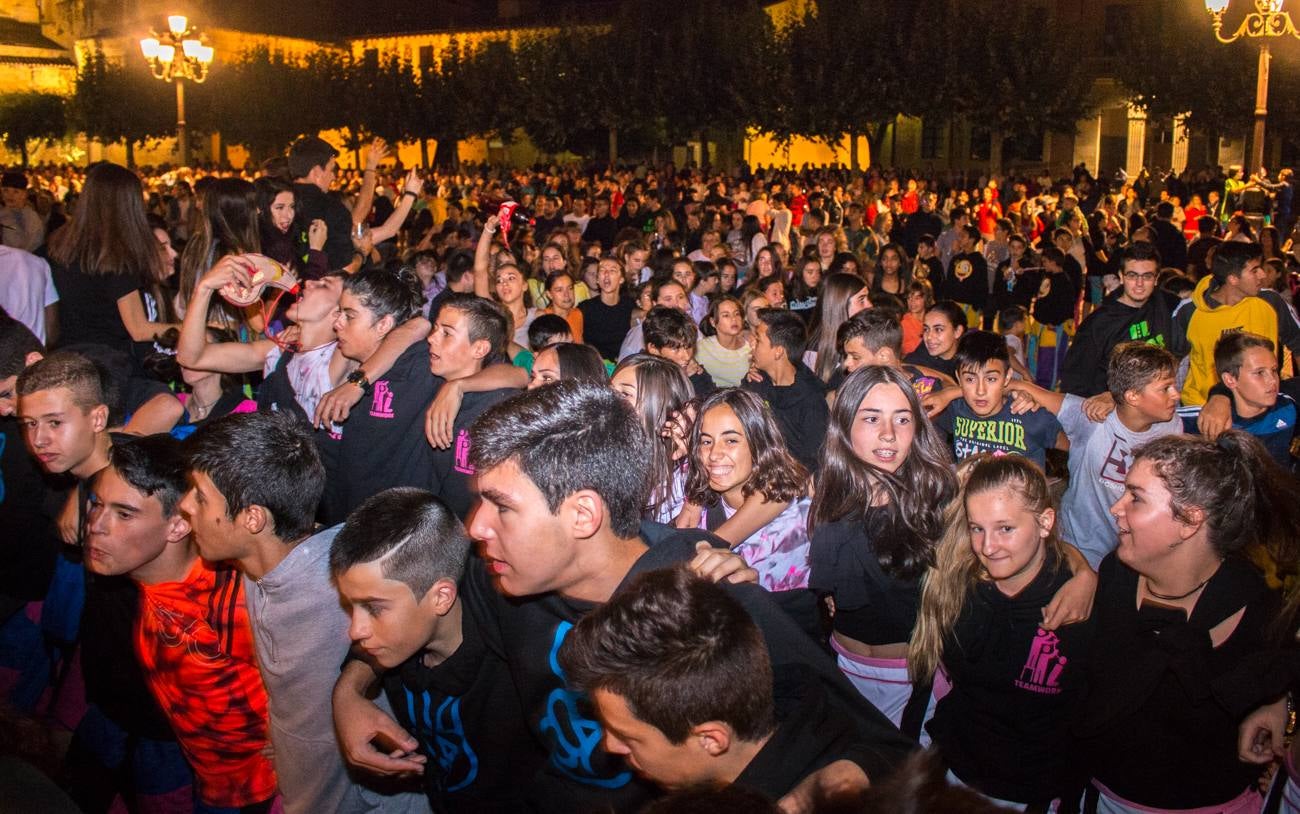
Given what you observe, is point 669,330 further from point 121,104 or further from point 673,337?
point 121,104

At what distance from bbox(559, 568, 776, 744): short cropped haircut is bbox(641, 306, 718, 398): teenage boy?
399 cm

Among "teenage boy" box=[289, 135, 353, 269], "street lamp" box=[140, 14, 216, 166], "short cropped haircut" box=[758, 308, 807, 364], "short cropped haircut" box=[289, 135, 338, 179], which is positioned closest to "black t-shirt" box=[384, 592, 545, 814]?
"short cropped haircut" box=[758, 308, 807, 364]

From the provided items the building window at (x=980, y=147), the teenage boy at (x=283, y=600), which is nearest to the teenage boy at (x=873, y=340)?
the teenage boy at (x=283, y=600)

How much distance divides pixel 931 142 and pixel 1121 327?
135 ft

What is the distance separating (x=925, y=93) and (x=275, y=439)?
32268mm

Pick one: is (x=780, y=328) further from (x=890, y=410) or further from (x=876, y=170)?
(x=876, y=170)

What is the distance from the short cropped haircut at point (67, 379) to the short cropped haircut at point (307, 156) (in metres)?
3.38

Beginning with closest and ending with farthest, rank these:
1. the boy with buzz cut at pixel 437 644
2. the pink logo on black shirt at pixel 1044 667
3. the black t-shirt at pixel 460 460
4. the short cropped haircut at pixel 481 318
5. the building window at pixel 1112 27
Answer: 1. the boy with buzz cut at pixel 437 644
2. the pink logo on black shirt at pixel 1044 667
3. the black t-shirt at pixel 460 460
4. the short cropped haircut at pixel 481 318
5. the building window at pixel 1112 27

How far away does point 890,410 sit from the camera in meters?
4.09

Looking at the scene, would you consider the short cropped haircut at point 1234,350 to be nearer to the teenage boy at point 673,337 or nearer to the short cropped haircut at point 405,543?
the teenage boy at point 673,337

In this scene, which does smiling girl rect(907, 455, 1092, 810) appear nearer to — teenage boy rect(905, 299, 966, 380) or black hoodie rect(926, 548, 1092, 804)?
black hoodie rect(926, 548, 1092, 804)

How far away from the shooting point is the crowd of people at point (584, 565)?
2.33m

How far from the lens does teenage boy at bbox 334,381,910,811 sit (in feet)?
8.48

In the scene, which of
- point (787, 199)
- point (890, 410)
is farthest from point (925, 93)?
point (890, 410)
